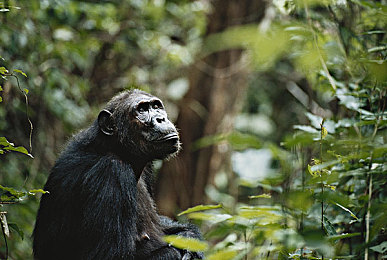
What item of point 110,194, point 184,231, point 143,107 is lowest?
point 184,231

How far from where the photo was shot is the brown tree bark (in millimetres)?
8422

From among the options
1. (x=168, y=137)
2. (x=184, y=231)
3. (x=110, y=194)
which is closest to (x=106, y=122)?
(x=168, y=137)

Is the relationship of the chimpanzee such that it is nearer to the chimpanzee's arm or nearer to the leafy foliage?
the chimpanzee's arm

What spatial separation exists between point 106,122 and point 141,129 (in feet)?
1.04

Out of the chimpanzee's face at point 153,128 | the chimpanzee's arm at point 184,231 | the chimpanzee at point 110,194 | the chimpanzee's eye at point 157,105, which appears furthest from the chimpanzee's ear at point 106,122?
the chimpanzee's arm at point 184,231

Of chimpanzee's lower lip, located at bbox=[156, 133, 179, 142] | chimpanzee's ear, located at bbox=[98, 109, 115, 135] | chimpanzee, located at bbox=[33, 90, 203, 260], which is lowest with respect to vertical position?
chimpanzee, located at bbox=[33, 90, 203, 260]

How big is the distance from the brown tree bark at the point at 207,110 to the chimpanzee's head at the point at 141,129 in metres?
4.26

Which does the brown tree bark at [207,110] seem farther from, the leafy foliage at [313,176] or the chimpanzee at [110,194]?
the chimpanzee at [110,194]

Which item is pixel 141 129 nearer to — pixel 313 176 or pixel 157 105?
pixel 157 105

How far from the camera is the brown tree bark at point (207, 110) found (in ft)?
27.6

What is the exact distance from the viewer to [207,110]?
850 cm

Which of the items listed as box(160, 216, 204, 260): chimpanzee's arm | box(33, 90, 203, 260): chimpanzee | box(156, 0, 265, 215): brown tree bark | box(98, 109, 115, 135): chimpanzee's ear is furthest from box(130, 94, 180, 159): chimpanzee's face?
box(156, 0, 265, 215): brown tree bark

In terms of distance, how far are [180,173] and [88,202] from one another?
16.4ft

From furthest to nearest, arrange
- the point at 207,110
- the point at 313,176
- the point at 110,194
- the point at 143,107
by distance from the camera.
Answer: the point at 207,110 < the point at 143,107 < the point at 110,194 < the point at 313,176
